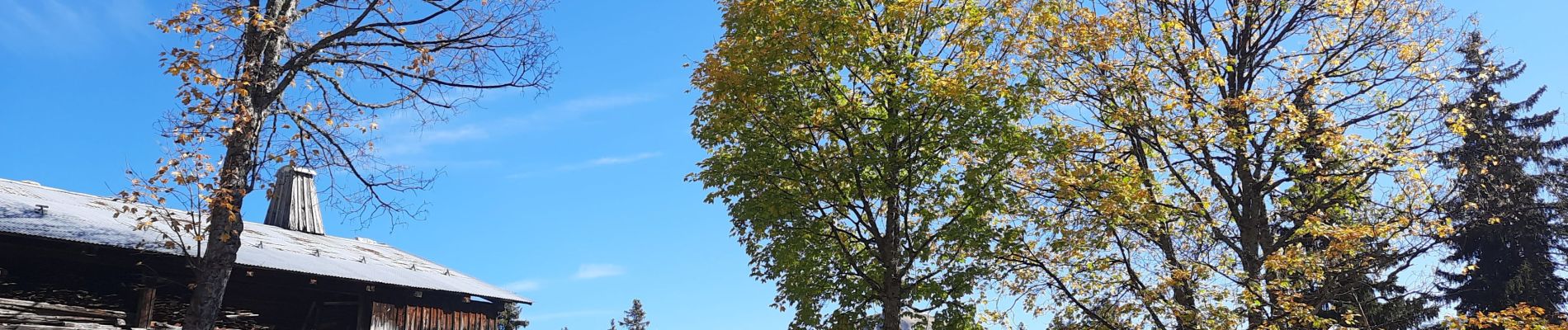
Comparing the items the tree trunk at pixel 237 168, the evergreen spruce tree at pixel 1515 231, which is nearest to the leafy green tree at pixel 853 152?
the tree trunk at pixel 237 168

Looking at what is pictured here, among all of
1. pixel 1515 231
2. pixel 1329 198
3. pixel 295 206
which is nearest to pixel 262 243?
pixel 295 206

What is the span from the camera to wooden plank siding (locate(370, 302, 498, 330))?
21.7m

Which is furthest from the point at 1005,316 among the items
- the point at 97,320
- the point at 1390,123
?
the point at 97,320

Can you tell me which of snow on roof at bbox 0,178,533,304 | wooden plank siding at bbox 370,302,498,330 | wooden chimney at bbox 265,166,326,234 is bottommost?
wooden plank siding at bbox 370,302,498,330

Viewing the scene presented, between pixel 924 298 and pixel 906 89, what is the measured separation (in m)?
3.24

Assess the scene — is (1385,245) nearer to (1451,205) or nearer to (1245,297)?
(1451,205)

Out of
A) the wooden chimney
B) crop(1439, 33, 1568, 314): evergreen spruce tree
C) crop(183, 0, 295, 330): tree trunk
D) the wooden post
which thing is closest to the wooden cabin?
the wooden post

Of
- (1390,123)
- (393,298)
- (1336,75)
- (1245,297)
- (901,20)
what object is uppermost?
(901,20)

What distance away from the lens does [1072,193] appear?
1728 cm

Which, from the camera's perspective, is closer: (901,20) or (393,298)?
(901,20)

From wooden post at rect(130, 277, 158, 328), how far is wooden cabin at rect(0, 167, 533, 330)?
0.01 meters

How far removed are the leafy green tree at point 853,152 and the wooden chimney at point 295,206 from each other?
56.3 feet

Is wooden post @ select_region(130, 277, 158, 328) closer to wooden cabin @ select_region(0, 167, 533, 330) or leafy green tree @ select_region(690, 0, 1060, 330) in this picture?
wooden cabin @ select_region(0, 167, 533, 330)

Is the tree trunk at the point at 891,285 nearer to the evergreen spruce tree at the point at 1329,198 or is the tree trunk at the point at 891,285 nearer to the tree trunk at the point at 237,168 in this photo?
the evergreen spruce tree at the point at 1329,198
